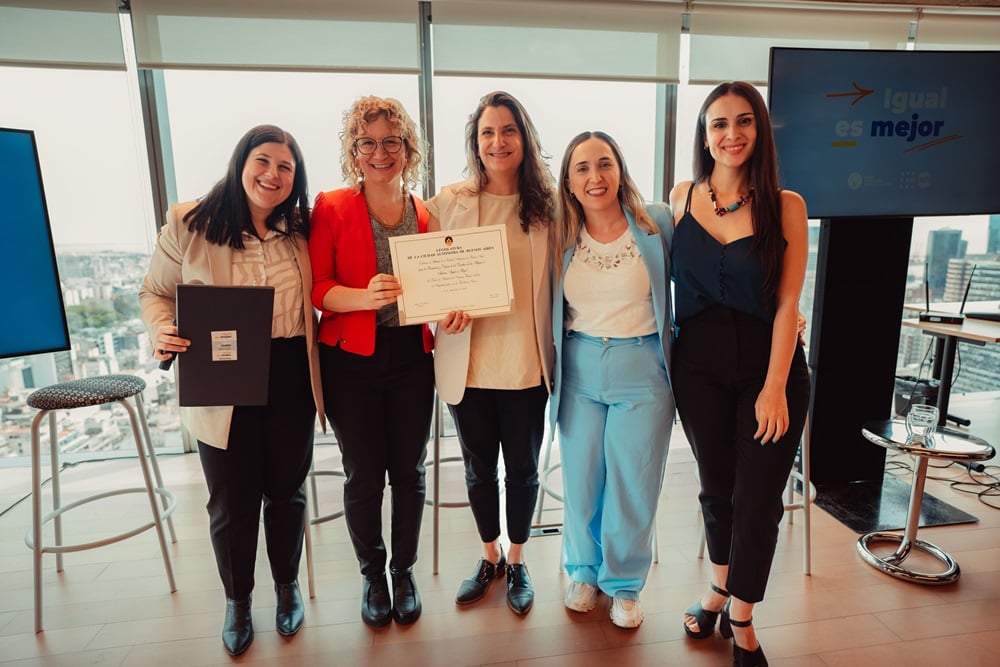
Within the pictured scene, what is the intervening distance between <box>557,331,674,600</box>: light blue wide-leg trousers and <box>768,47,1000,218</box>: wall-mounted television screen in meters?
1.51

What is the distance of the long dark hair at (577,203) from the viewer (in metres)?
1.80

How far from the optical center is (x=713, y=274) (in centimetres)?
166

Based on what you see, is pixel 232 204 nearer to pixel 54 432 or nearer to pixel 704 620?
pixel 54 432

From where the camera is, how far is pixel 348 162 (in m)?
1.80

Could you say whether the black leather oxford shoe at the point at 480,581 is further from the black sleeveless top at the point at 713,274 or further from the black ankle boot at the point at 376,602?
the black sleeveless top at the point at 713,274

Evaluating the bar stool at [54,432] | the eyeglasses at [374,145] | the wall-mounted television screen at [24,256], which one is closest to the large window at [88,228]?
the wall-mounted television screen at [24,256]

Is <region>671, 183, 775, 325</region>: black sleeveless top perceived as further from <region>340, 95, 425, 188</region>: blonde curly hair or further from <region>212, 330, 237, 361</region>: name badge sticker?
<region>212, 330, 237, 361</region>: name badge sticker

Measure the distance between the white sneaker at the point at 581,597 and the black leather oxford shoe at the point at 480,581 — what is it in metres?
0.30

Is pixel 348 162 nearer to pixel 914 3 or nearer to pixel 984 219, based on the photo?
pixel 914 3

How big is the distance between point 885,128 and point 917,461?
1.55m

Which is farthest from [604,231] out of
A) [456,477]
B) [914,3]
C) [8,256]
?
[914,3]

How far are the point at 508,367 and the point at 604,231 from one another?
0.53 m

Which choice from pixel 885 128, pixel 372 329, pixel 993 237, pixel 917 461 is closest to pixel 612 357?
pixel 372 329

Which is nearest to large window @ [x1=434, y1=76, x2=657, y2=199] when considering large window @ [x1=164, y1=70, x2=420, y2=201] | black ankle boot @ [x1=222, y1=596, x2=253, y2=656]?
large window @ [x1=164, y1=70, x2=420, y2=201]
